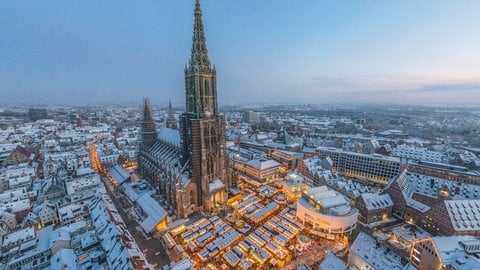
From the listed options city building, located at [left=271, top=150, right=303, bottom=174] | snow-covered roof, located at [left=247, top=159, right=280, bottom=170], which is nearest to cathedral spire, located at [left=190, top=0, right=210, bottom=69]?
snow-covered roof, located at [left=247, top=159, right=280, bottom=170]

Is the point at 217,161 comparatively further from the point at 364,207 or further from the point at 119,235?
the point at 364,207

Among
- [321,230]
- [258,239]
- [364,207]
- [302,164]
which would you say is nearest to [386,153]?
[302,164]

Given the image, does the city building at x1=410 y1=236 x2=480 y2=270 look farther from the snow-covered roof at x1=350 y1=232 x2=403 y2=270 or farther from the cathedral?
the cathedral

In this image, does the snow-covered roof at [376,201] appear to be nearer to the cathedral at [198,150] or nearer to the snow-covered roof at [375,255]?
the snow-covered roof at [375,255]

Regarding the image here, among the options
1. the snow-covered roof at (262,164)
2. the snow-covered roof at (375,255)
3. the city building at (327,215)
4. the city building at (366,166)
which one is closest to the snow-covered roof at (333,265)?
the snow-covered roof at (375,255)

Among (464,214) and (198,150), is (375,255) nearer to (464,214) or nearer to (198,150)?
(464,214)

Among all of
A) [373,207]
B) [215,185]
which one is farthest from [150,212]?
[373,207]

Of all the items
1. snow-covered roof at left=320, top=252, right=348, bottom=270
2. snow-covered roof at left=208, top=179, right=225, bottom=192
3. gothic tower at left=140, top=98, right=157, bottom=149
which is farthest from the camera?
gothic tower at left=140, top=98, right=157, bottom=149

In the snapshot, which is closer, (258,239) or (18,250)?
(18,250)
